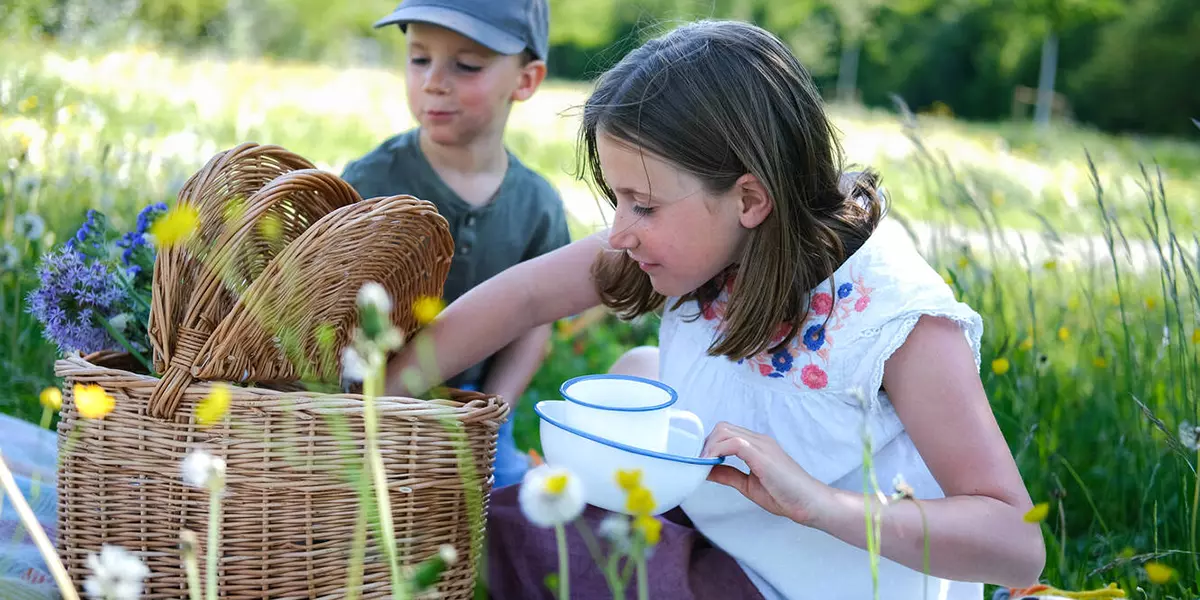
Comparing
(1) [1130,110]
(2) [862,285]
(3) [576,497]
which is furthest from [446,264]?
(1) [1130,110]

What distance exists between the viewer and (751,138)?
5.62 ft

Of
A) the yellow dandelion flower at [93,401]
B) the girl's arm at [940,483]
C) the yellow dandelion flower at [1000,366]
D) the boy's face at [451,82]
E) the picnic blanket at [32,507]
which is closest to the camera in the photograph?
the yellow dandelion flower at [93,401]

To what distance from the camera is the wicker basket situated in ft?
4.75

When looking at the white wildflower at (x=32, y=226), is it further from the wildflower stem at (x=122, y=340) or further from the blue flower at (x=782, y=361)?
the blue flower at (x=782, y=361)

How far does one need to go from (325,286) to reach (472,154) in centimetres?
124

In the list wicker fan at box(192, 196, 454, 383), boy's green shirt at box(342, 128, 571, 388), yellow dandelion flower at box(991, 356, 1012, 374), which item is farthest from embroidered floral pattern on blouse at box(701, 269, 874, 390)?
boy's green shirt at box(342, 128, 571, 388)

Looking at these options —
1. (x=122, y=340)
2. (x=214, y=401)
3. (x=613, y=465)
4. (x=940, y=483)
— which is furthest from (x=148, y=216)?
(x=940, y=483)

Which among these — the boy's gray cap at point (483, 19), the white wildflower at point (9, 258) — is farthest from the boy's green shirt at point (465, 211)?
the white wildflower at point (9, 258)

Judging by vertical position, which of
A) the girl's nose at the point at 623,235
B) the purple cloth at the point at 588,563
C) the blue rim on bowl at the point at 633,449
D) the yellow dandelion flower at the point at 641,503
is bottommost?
the purple cloth at the point at 588,563

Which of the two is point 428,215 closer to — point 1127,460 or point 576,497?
point 576,497

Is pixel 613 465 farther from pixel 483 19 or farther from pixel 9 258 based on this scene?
pixel 9 258

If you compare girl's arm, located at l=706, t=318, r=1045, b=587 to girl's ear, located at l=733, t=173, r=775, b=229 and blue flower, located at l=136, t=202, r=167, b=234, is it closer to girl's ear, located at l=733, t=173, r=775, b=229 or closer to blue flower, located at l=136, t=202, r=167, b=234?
girl's ear, located at l=733, t=173, r=775, b=229

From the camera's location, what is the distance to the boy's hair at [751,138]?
171 cm

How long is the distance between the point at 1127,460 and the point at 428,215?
1727 millimetres
